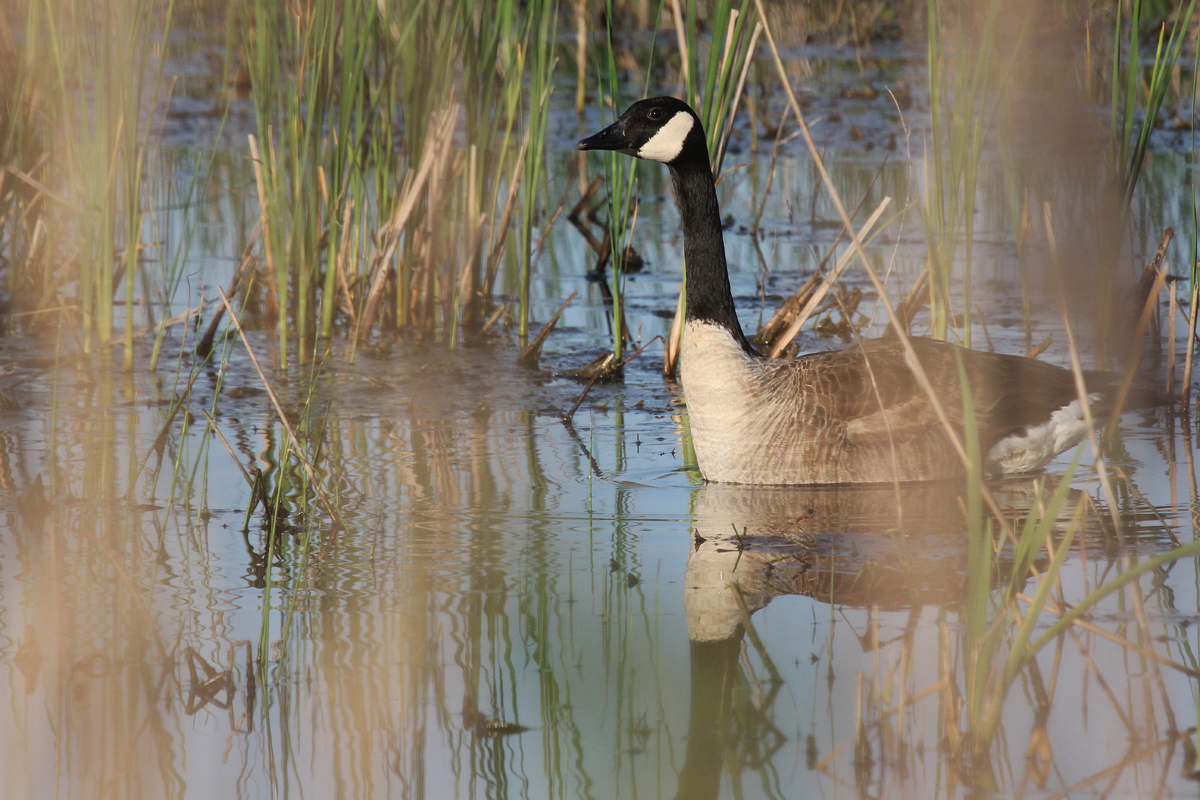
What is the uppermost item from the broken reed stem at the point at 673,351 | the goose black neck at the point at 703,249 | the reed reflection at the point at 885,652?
the goose black neck at the point at 703,249

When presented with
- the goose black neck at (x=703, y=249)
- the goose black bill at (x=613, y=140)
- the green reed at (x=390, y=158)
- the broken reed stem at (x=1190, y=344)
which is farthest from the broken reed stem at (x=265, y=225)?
the broken reed stem at (x=1190, y=344)

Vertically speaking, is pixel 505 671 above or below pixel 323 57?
below

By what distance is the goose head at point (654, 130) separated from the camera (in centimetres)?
551

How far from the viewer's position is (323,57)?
6.06 m

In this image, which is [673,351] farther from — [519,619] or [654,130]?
[519,619]

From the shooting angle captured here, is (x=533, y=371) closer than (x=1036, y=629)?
No

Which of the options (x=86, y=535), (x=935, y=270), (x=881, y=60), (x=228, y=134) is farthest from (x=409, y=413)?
(x=881, y=60)

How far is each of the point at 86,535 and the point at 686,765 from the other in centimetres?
214

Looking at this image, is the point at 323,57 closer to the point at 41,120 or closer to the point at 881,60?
the point at 41,120

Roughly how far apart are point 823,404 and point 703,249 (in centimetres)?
82

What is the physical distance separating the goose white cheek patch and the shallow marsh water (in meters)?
1.26

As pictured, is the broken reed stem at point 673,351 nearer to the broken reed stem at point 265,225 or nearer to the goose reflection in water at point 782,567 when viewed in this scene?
the goose reflection in water at point 782,567

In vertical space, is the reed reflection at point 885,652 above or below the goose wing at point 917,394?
below

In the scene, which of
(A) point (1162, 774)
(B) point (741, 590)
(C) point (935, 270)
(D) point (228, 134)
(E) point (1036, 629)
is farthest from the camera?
(D) point (228, 134)
